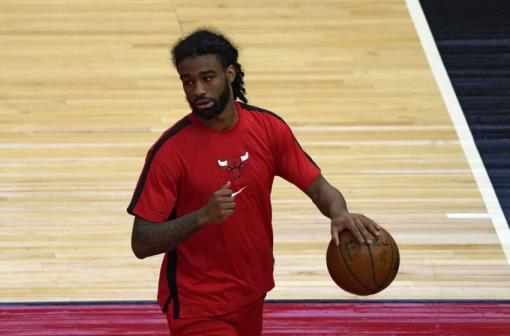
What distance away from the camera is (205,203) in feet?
13.9

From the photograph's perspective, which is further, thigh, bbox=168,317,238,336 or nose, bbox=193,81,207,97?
thigh, bbox=168,317,238,336

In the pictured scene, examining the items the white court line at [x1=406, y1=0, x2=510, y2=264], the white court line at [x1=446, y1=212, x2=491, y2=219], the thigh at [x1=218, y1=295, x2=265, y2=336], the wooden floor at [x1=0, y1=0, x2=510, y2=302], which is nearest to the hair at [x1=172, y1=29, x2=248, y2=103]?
the thigh at [x1=218, y1=295, x2=265, y2=336]

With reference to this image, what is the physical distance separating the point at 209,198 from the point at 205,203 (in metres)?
0.14

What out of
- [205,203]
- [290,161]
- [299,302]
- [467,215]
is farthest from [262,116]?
[467,215]

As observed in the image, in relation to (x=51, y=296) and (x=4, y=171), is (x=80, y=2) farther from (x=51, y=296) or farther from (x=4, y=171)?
(x=51, y=296)

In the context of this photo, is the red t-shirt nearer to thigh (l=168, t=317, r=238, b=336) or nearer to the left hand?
thigh (l=168, t=317, r=238, b=336)

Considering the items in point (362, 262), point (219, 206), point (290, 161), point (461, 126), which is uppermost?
point (219, 206)

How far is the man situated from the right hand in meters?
0.18

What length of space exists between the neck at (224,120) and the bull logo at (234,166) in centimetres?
13

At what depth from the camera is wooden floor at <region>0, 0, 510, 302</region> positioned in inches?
255

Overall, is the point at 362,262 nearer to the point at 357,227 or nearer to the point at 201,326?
the point at 357,227

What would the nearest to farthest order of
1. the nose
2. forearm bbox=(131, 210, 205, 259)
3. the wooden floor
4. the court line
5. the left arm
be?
forearm bbox=(131, 210, 205, 259) < the nose < the left arm < the court line < the wooden floor

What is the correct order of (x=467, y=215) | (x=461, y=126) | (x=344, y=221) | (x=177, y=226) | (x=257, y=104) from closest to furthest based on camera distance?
(x=177, y=226) → (x=344, y=221) → (x=467, y=215) → (x=461, y=126) → (x=257, y=104)

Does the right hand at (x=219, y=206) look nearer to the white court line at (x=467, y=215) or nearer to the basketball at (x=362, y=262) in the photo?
the basketball at (x=362, y=262)
